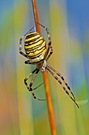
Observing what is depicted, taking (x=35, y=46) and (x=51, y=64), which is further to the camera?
(x=51, y=64)

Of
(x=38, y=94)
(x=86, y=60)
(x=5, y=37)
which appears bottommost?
(x=38, y=94)

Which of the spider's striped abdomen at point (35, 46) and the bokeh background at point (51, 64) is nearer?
the spider's striped abdomen at point (35, 46)

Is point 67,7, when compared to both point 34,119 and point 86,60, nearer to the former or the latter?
point 86,60

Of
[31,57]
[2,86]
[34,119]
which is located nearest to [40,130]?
[34,119]

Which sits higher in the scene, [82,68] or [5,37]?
[5,37]
